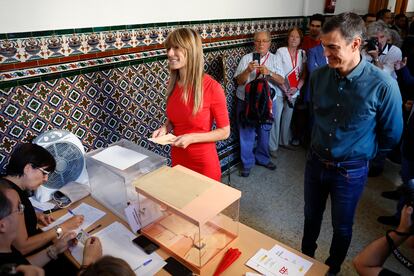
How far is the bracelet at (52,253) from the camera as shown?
1.40 m

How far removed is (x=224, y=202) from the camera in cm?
128

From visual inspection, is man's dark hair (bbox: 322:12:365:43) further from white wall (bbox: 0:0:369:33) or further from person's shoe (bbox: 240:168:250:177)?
person's shoe (bbox: 240:168:250:177)

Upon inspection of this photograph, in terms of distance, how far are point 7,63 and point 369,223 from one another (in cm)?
306

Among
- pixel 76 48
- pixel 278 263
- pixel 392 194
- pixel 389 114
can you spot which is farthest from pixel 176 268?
pixel 392 194

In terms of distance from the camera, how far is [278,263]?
4.24ft

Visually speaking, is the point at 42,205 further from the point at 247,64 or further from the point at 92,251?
the point at 247,64

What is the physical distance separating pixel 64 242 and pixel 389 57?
353cm

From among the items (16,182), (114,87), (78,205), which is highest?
(114,87)

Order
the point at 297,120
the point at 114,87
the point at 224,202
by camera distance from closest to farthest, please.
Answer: the point at 224,202, the point at 114,87, the point at 297,120

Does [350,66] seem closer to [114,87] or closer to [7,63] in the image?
[114,87]

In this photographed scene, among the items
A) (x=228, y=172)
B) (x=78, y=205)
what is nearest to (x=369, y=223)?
(x=228, y=172)

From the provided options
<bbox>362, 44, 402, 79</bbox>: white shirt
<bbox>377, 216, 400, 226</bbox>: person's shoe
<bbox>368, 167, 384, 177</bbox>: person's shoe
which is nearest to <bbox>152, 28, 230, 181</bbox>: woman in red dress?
<bbox>377, 216, 400, 226</bbox>: person's shoe

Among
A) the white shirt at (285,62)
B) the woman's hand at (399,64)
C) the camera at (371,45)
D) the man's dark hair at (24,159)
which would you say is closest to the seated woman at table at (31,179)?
the man's dark hair at (24,159)

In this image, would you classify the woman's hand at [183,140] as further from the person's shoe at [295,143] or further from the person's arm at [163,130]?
the person's shoe at [295,143]
